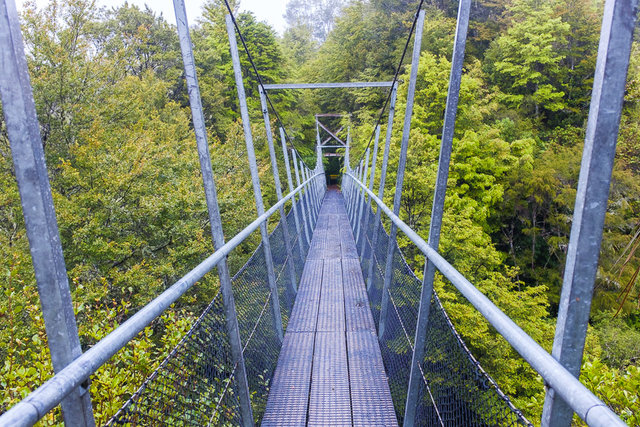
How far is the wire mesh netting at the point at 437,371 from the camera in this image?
100 centimetres

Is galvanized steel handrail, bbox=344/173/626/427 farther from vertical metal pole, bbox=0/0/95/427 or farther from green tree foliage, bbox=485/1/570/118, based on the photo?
green tree foliage, bbox=485/1/570/118

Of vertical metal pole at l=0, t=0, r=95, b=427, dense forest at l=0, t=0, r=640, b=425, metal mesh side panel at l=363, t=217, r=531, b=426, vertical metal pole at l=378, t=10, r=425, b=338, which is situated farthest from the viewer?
dense forest at l=0, t=0, r=640, b=425

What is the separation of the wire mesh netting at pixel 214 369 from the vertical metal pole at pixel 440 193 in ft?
2.38

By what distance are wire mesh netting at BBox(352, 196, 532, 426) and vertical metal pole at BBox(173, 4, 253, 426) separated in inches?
28.7

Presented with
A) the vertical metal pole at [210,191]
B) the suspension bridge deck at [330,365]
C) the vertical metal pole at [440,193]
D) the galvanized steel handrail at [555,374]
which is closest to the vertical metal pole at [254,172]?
the suspension bridge deck at [330,365]

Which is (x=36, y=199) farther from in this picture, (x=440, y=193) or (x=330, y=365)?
(x=330, y=365)

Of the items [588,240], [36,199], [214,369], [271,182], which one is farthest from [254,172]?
[271,182]

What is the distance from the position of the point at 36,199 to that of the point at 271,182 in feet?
59.0

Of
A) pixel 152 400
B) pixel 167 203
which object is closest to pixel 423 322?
pixel 152 400

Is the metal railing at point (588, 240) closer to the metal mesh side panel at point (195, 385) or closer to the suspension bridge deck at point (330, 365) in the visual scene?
the metal mesh side panel at point (195, 385)

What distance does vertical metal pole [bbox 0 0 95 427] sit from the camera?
1.91ft

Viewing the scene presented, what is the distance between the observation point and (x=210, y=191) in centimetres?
139

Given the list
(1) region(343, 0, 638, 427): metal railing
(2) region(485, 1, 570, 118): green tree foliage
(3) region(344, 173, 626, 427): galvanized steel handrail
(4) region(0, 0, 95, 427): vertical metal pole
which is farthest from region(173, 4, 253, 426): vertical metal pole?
(2) region(485, 1, 570, 118): green tree foliage

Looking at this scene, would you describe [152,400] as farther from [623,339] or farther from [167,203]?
[623,339]
